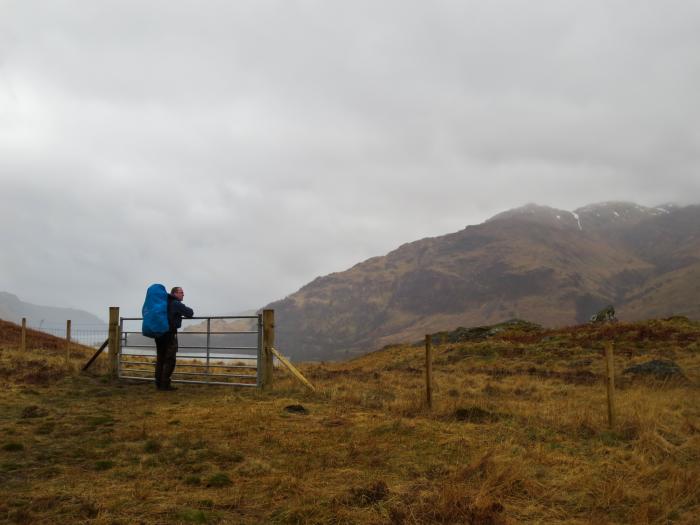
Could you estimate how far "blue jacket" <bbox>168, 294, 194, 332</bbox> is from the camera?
512 inches

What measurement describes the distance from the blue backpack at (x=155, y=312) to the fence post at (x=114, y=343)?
3292 millimetres

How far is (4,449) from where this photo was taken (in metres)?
6.98

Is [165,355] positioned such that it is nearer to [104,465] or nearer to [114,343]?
[114,343]

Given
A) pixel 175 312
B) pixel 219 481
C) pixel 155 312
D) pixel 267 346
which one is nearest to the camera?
pixel 219 481

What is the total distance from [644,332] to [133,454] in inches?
1091

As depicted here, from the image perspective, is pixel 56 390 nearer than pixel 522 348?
Yes

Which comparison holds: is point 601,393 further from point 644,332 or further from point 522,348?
point 644,332

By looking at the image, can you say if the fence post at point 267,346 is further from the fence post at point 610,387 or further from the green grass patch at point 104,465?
the fence post at point 610,387

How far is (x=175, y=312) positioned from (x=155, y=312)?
1.55 ft

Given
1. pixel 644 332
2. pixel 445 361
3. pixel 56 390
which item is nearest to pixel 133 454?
pixel 56 390

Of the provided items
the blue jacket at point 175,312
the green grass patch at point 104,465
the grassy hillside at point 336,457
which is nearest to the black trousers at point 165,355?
the blue jacket at point 175,312

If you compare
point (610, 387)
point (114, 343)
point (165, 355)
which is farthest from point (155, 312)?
point (610, 387)

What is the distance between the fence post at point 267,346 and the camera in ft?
42.9

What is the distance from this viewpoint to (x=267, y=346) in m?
13.1
